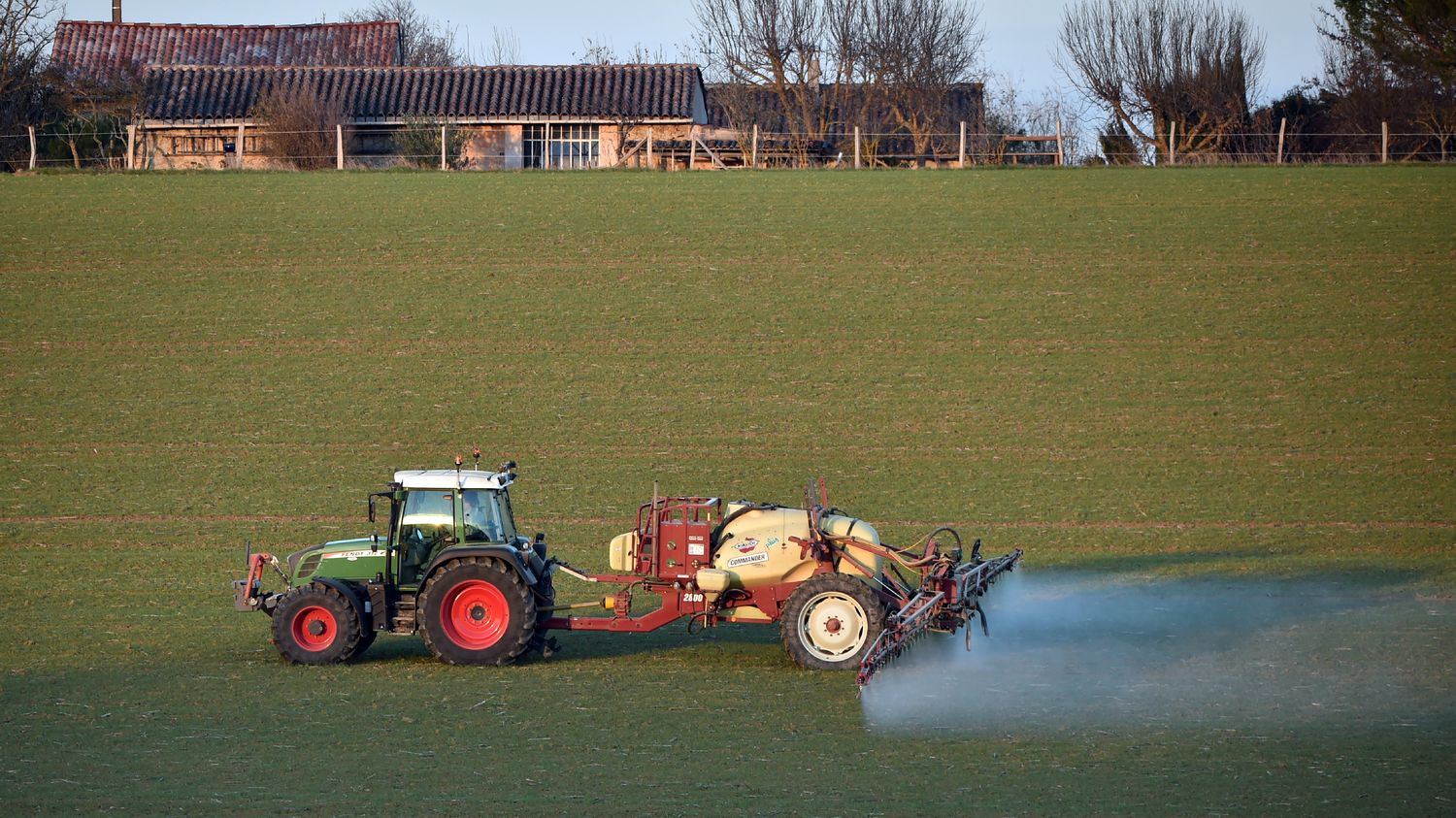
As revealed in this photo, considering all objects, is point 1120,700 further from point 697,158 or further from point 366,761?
point 697,158

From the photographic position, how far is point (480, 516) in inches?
472

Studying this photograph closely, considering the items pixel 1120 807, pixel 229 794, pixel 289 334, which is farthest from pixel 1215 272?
pixel 229 794

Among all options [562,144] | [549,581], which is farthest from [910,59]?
[549,581]

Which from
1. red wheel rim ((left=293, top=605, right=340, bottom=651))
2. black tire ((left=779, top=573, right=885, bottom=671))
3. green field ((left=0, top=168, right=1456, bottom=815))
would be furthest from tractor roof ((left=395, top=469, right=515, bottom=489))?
black tire ((left=779, top=573, right=885, bottom=671))

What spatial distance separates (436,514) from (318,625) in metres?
1.37

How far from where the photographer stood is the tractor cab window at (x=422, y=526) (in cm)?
1190

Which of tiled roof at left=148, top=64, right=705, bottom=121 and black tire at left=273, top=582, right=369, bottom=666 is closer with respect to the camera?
black tire at left=273, top=582, right=369, bottom=666

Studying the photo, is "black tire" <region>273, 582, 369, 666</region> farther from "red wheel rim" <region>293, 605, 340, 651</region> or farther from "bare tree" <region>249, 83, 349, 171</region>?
"bare tree" <region>249, 83, 349, 171</region>

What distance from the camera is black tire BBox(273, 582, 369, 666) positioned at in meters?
11.6

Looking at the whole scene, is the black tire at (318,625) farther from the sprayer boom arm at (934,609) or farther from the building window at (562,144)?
the building window at (562,144)

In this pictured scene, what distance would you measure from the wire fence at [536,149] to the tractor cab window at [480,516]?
2450 centimetres

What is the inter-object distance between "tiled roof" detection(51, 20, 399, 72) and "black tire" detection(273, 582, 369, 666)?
40.1m

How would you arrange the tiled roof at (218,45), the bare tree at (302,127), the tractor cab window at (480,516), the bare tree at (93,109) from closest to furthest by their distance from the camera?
the tractor cab window at (480,516) < the bare tree at (302,127) < the bare tree at (93,109) < the tiled roof at (218,45)

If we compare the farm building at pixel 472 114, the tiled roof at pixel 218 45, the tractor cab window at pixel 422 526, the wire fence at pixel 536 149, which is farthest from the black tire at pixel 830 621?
the tiled roof at pixel 218 45
